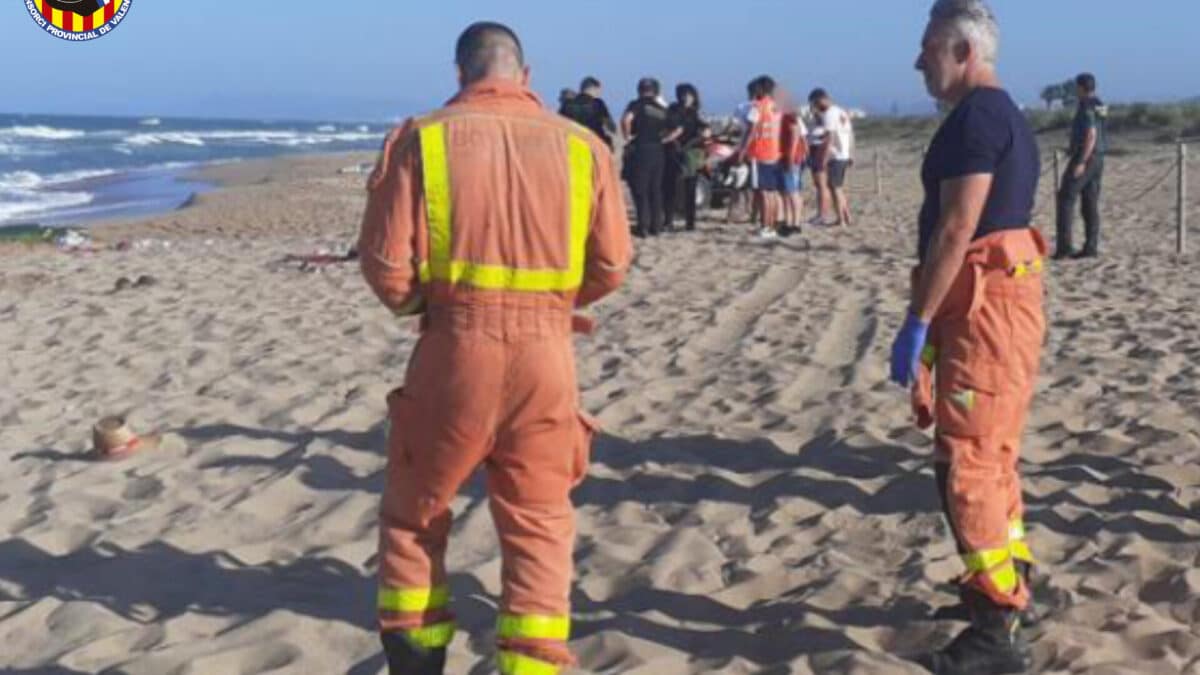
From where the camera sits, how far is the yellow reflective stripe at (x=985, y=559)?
149 inches

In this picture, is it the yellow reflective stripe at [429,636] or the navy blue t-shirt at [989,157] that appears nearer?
the yellow reflective stripe at [429,636]

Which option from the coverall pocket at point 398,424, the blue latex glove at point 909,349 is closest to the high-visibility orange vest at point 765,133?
the blue latex glove at point 909,349

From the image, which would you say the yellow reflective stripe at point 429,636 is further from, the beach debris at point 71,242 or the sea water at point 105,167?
the sea water at point 105,167

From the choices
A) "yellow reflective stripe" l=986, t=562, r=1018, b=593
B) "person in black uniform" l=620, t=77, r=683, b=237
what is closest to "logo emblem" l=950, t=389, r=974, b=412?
"yellow reflective stripe" l=986, t=562, r=1018, b=593

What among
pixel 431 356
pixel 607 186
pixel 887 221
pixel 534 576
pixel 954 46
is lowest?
pixel 887 221

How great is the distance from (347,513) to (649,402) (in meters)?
2.00

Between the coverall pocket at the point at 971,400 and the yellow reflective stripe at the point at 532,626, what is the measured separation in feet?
3.83

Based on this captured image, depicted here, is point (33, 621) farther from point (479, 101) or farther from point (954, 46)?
point (954, 46)

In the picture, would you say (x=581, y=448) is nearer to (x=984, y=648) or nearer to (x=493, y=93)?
(x=493, y=93)

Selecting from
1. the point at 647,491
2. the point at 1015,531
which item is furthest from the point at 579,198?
the point at 647,491

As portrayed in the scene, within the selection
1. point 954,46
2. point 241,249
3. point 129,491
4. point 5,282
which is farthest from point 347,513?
point 241,249

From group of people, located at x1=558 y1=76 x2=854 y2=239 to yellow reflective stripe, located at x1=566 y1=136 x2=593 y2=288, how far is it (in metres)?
9.55

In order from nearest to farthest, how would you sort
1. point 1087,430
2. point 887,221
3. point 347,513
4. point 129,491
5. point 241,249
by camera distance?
1. point 347,513
2. point 129,491
3. point 1087,430
4. point 241,249
5. point 887,221

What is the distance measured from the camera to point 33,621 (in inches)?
176
